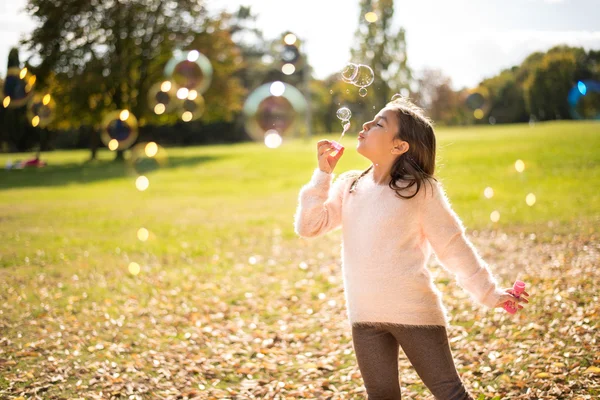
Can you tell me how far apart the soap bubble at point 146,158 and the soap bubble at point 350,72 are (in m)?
25.4

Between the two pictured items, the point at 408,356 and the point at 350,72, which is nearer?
the point at 408,356

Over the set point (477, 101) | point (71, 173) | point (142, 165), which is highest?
point (477, 101)

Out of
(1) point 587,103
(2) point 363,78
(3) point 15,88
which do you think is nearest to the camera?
(2) point 363,78

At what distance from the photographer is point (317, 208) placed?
146 inches

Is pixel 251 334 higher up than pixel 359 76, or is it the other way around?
pixel 359 76

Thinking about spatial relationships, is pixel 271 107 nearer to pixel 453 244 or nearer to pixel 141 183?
pixel 453 244

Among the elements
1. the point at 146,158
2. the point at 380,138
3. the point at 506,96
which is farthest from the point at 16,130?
the point at 380,138

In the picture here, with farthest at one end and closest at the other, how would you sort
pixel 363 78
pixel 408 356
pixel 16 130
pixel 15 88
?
pixel 16 130 → pixel 15 88 → pixel 363 78 → pixel 408 356

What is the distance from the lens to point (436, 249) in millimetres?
Result: 3502

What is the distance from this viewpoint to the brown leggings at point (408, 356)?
3.28m

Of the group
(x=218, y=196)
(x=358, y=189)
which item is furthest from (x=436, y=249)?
(x=218, y=196)

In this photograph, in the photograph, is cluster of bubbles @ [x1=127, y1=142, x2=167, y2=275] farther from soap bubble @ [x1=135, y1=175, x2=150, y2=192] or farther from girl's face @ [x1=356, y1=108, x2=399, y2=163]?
girl's face @ [x1=356, y1=108, x2=399, y2=163]

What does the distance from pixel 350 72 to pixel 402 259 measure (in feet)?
5.24

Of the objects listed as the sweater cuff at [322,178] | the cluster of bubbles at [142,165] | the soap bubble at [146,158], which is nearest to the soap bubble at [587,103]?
the cluster of bubbles at [142,165]
